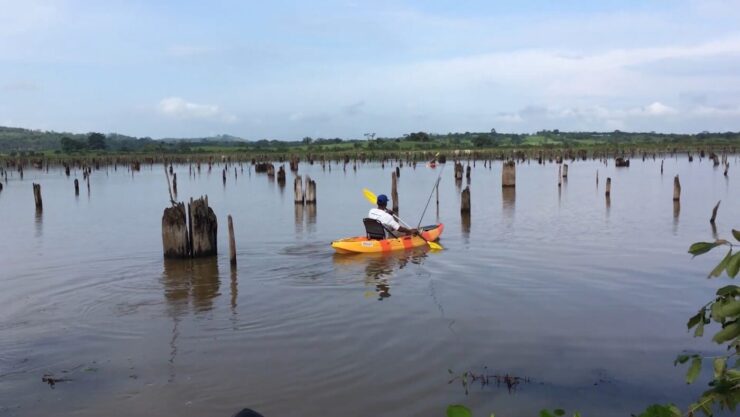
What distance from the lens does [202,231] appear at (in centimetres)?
1725

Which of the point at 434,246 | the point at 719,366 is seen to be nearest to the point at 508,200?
the point at 434,246

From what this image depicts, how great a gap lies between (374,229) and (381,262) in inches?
54.0

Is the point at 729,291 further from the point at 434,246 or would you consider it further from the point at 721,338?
the point at 434,246

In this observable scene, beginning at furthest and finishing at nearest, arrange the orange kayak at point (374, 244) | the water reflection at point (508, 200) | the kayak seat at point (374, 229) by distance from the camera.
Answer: the water reflection at point (508, 200)
the kayak seat at point (374, 229)
the orange kayak at point (374, 244)

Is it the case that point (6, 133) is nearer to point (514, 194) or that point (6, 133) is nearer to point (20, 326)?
point (514, 194)

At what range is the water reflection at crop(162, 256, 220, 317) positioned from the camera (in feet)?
41.9

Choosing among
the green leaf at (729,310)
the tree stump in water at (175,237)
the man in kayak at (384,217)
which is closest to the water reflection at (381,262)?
the man in kayak at (384,217)

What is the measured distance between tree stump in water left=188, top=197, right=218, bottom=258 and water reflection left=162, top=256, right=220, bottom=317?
0.82 ft

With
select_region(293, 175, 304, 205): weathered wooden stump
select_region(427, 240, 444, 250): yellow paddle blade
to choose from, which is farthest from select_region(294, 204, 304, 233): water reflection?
select_region(427, 240, 444, 250): yellow paddle blade

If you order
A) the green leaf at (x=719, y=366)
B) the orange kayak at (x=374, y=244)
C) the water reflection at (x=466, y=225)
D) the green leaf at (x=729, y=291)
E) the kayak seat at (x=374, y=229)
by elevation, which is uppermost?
the green leaf at (x=729, y=291)

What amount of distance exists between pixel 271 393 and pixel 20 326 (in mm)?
5946

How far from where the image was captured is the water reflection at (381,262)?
14726 millimetres

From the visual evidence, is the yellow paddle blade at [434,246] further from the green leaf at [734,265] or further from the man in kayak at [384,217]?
the green leaf at [734,265]

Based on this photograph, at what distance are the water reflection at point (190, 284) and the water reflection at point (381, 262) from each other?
135 inches
